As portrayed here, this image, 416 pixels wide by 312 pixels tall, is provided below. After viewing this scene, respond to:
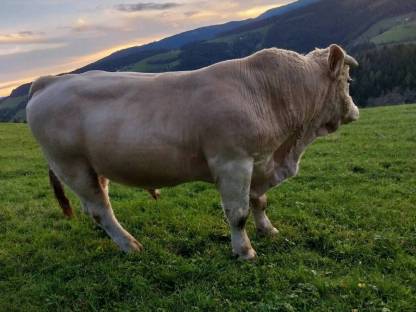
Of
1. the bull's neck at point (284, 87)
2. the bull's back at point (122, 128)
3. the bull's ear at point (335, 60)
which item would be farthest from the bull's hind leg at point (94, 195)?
the bull's ear at point (335, 60)

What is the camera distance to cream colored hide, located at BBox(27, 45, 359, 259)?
655 cm

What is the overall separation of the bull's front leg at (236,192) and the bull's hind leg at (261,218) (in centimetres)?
91

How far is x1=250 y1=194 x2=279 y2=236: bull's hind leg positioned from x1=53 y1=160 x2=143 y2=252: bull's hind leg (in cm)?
193

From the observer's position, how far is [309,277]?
6.23 metres

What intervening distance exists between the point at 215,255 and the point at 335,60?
11.1ft

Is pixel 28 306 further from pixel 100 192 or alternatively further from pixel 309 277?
pixel 309 277

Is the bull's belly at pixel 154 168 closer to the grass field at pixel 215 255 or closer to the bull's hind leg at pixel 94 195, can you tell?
the bull's hind leg at pixel 94 195

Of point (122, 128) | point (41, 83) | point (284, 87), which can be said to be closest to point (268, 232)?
point (284, 87)

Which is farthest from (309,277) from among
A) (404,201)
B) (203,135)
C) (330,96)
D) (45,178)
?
(45,178)

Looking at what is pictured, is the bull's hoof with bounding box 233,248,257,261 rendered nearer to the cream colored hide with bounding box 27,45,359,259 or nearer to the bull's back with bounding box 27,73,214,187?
the cream colored hide with bounding box 27,45,359,259

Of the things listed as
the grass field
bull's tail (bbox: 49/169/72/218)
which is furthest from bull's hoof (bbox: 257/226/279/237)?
bull's tail (bbox: 49/169/72/218)

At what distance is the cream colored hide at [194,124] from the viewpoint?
21.5 ft

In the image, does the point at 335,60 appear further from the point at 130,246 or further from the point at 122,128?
the point at 130,246

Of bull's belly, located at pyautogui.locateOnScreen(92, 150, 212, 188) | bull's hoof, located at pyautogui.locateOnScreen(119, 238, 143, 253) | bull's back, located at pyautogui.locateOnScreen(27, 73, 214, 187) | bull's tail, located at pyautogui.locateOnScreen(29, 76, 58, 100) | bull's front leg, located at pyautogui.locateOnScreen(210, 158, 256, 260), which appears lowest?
bull's hoof, located at pyautogui.locateOnScreen(119, 238, 143, 253)
